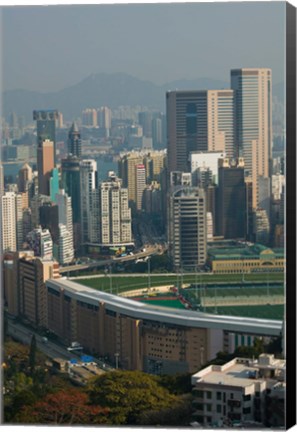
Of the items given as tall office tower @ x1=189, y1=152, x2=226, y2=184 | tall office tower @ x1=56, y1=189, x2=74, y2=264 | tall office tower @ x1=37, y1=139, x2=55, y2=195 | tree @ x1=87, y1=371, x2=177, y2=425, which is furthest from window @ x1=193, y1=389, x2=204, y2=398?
tall office tower @ x1=37, y1=139, x2=55, y2=195

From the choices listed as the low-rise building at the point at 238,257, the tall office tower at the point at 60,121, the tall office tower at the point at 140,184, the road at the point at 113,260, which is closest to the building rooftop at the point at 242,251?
the low-rise building at the point at 238,257

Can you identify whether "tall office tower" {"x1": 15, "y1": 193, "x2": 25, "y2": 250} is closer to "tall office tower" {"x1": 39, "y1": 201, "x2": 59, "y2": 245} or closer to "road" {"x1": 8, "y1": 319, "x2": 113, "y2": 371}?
"tall office tower" {"x1": 39, "y1": 201, "x2": 59, "y2": 245}

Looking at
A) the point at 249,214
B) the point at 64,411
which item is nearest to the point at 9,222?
the point at 64,411

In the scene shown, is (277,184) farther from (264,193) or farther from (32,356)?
(32,356)

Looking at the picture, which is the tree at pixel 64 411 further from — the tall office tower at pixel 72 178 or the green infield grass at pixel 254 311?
the tall office tower at pixel 72 178

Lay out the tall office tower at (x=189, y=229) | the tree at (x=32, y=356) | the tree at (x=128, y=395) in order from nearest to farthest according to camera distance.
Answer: the tree at (x=128, y=395) → the tall office tower at (x=189, y=229) → the tree at (x=32, y=356)
